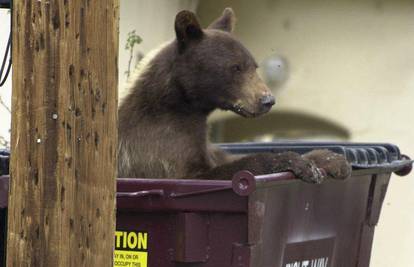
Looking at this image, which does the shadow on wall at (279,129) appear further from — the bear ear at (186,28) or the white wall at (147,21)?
the bear ear at (186,28)

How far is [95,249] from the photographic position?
418 centimetres

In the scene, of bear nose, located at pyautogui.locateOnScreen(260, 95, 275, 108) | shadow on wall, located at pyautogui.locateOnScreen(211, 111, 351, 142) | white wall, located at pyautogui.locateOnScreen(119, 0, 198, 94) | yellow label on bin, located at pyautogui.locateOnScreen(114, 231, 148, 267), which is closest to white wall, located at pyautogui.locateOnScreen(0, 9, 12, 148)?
white wall, located at pyautogui.locateOnScreen(119, 0, 198, 94)

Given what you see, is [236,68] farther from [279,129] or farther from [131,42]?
[279,129]

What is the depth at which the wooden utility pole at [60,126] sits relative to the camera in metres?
4.05

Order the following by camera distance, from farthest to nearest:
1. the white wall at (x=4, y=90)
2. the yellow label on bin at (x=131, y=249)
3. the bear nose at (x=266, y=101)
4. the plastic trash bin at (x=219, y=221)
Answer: the white wall at (x=4, y=90)
the bear nose at (x=266, y=101)
the yellow label on bin at (x=131, y=249)
the plastic trash bin at (x=219, y=221)

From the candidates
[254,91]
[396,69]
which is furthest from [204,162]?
[396,69]

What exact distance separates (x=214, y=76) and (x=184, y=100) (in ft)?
0.61

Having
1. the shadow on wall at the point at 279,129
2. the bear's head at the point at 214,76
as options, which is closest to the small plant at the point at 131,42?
the shadow on wall at the point at 279,129

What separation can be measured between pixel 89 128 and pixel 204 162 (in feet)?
5.66

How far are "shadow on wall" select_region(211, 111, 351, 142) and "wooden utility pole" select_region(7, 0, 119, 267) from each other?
5716 mm

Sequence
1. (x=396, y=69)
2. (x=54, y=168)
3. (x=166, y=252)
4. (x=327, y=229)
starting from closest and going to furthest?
(x=54, y=168), (x=166, y=252), (x=327, y=229), (x=396, y=69)

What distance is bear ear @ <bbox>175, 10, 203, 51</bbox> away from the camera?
18.9 feet

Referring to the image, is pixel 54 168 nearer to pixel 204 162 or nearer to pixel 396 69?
pixel 204 162

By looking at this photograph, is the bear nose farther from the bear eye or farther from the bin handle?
the bin handle
